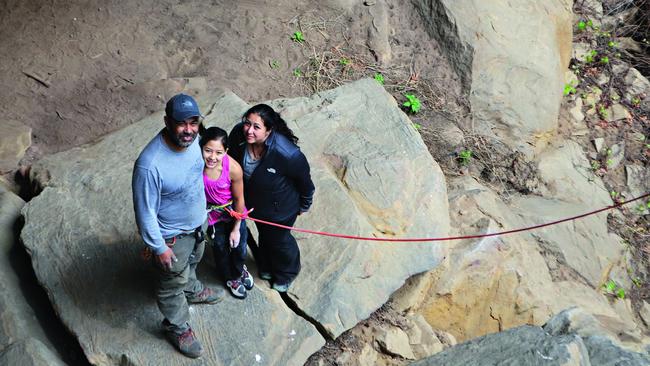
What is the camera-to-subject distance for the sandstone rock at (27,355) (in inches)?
138

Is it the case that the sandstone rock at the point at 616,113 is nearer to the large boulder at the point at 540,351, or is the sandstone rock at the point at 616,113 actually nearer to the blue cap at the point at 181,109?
the large boulder at the point at 540,351

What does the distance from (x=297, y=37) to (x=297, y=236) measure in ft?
9.94

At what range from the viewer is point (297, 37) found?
22.2ft

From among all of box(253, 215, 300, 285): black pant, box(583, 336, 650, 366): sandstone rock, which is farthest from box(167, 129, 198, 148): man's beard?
box(583, 336, 650, 366): sandstone rock

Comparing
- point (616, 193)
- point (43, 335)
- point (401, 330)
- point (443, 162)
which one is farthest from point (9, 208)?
point (616, 193)

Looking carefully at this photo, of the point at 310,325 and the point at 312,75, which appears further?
the point at 312,75

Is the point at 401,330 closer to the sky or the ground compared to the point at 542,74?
closer to the ground

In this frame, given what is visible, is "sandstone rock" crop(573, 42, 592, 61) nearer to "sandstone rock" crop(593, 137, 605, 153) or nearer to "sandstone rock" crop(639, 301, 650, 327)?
"sandstone rock" crop(593, 137, 605, 153)

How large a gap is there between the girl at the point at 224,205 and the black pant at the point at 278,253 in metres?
0.14

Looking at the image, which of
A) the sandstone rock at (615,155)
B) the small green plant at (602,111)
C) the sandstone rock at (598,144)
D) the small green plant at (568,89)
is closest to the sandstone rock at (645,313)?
the sandstone rock at (615,155)

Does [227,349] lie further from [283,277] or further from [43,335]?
[43,335]

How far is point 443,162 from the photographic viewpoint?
6.45 metres

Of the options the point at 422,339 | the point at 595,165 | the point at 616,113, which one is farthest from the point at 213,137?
the point at 616,113

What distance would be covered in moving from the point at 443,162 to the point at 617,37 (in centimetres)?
475
